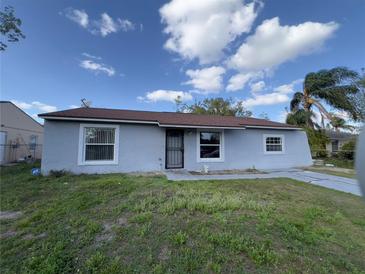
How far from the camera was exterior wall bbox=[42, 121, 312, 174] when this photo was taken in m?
7.87

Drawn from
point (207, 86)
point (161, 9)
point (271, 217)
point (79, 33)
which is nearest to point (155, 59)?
point (161, 9)

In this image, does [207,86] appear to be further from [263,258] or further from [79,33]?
[263,258]

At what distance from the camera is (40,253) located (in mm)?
2500

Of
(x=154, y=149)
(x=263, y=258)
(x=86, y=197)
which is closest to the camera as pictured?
(x=263, y=258)

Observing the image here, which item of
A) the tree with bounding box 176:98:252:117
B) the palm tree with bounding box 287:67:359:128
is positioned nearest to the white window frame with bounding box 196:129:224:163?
the palm tree with bounding box 287:67:359:128

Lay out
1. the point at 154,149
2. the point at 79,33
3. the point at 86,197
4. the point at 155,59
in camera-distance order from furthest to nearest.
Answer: the point at 155,59, the point at 79,33, the point at 154,149, the point at 86,197

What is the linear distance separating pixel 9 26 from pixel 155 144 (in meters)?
10.1

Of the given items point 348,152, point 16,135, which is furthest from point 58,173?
point 348,152

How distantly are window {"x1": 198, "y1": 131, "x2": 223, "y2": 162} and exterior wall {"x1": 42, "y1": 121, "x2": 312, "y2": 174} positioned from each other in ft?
0.91

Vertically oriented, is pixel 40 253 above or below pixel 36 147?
below

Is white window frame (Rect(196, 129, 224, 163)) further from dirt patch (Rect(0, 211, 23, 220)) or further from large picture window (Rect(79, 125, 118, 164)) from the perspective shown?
dirt patch (Rect(0, 211, 23, 220))

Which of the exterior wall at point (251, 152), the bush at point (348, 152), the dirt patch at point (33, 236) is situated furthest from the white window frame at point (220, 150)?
the bush at point (348, 152)

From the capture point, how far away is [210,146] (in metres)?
10.1

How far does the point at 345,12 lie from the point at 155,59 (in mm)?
11394
